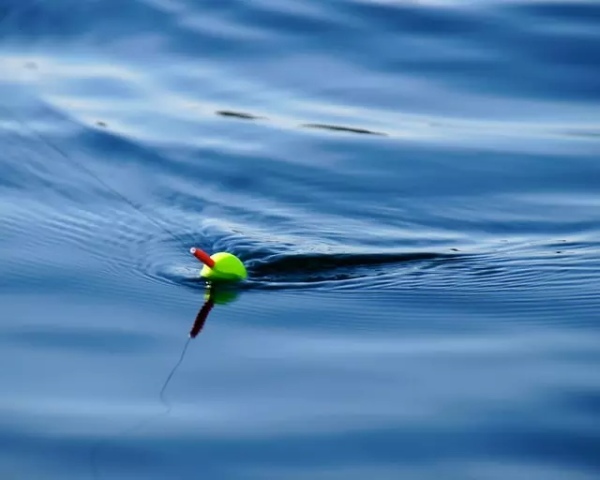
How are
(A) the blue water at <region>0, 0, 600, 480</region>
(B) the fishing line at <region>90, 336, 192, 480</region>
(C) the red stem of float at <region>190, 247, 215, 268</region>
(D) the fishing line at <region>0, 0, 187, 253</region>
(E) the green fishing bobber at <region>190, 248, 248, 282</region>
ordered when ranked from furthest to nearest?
(D) the fishing line at <region>0, 0, 187, 253</region> → (E) the green fishing bobber at <region>190, 248, 248, 282</region> → (C) the red stem of float at <region>190, 247, 215, 268</region> → (A) the blue water at <region>0, 0, 600, 480</region> → (B) the fishing line at <region>90, 336, 192, 480</region>

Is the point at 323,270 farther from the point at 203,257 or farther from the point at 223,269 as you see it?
the point at 203,257

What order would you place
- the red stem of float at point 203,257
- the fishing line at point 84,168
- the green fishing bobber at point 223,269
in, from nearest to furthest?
the red stem of float at point 203,257
the green fishing bobber at point 223,269
the fishing line at point 84,168

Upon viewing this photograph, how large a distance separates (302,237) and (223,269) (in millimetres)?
553

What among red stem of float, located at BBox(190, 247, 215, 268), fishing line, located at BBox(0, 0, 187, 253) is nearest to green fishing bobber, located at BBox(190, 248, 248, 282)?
red stem of float, located at BBox(190, 247, 215, 268)

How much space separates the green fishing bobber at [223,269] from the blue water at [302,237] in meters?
0.05

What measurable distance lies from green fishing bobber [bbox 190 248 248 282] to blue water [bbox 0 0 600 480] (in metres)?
0.05

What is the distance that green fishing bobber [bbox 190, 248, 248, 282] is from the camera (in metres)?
3.49

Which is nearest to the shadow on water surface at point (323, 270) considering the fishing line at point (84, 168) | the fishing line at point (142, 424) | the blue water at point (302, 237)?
the blue water at point (302, 237)

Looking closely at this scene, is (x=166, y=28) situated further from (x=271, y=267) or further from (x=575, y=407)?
(x=575, y=407)

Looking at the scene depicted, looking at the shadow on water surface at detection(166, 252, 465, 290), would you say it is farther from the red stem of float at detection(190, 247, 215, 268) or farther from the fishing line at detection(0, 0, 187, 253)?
the fishing line at detection(0, 0, 187, 253)

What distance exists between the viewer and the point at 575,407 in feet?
9.21

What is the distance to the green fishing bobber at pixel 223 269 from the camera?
3.49m

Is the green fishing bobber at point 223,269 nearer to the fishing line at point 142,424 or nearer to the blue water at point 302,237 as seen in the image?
the blue water at point 302,237

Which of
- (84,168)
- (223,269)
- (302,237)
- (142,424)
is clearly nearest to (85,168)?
(84,168)
